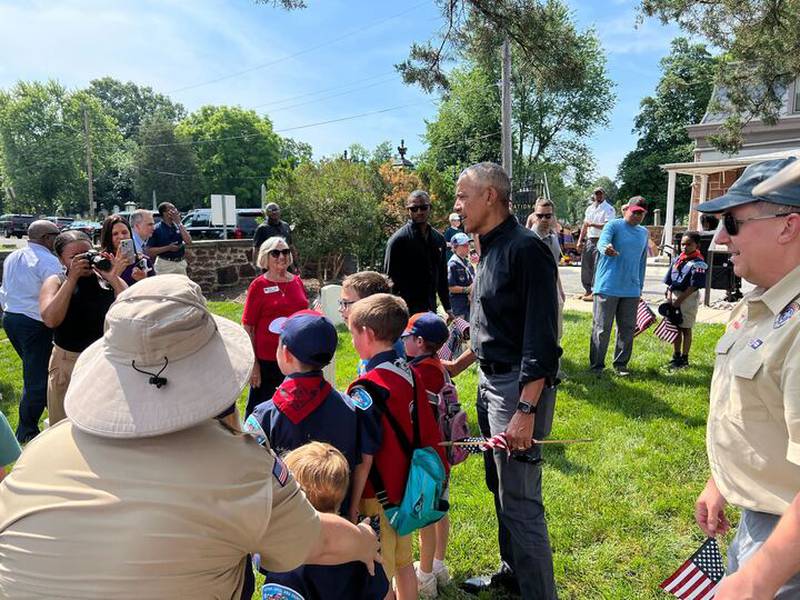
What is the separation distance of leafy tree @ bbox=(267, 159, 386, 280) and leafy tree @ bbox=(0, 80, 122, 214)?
4826 cm

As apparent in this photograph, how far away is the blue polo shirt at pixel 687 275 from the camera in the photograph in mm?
6141

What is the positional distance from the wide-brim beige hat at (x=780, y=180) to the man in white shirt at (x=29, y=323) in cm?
537

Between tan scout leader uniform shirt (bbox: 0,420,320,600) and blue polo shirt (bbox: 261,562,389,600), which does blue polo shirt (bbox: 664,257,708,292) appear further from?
tan scout leader uniform shirt (bbox: 0,420,320,600)

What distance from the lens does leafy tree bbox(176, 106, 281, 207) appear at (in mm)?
64312

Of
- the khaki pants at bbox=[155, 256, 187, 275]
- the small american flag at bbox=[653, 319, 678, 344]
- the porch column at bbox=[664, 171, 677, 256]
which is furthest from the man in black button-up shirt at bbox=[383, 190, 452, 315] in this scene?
the porch column at bbox=[664, 171, 677, 256]

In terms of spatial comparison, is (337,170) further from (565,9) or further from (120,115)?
(120,115)

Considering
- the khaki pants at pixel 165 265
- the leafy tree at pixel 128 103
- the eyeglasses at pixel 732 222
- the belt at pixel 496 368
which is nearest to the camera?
the eyeglasses at pixel 732 222

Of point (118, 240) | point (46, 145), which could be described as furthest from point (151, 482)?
point (46, 145)

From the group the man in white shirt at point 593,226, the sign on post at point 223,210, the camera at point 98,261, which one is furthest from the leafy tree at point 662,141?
the camera at point 98,261

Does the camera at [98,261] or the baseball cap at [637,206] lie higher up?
the baseball cap at [637,206]

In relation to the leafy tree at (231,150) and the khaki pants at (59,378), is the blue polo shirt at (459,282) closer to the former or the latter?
the khaki pants at (59,378)

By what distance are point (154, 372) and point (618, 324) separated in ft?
19.5

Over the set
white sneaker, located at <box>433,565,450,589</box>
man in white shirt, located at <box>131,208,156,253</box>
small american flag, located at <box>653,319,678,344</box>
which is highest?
man in white shirt, located at <box>131,208,156,253</box>

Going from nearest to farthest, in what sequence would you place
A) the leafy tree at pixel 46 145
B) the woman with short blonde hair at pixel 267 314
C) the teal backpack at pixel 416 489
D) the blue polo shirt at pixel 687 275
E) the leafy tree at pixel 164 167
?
the teal backpack at pixel 416 489 < the woman with short blonde hair at pixel 267 314 < the blue polo shirt at pixel 687 275 < the leafy tree at pixel 46 145 < the leafy tree at pixel 164 167
